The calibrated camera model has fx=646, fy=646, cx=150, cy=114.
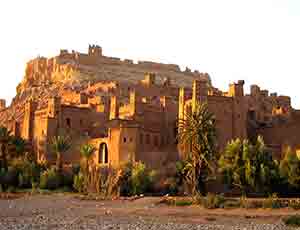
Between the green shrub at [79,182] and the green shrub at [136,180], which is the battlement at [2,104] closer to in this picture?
the green shrub at [79,182]

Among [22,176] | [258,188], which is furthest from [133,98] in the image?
[258,188]

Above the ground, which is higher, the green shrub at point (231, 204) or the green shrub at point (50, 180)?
the green shrub at point (50, 180)

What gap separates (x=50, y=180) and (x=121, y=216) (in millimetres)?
18683

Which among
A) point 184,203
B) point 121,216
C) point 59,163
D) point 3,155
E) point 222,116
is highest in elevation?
point 222,116

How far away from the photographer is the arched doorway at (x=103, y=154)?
171ft

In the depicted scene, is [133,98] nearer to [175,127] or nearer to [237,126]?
[175,127]

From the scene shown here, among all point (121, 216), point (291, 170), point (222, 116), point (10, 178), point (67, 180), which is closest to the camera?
point (121, 216)

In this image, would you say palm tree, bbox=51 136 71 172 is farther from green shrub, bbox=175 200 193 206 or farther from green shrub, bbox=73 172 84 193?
green shrub, bbox=175 200 193 206

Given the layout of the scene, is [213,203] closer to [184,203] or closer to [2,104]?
[184,203]

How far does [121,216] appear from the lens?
31656 millimetres

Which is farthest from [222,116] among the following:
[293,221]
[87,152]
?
[293,221]

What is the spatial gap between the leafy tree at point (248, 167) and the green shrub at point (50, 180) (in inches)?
511

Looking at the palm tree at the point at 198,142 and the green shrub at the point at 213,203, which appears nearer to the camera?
the green shrub at the point at 213,203

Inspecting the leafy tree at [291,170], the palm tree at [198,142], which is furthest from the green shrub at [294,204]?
the palm tree at [198,142]
